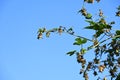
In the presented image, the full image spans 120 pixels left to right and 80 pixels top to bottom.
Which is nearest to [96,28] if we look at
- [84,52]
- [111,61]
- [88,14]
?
[84,52]

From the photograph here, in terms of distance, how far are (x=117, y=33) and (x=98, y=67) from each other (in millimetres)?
595

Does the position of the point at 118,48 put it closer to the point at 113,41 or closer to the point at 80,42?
the point at 113,41

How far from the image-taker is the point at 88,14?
5.40 m

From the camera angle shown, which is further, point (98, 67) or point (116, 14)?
point (116, 14)

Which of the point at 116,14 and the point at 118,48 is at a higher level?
the point at 116,14

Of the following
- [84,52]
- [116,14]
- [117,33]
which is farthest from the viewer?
[116,14]

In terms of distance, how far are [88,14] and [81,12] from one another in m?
0.15

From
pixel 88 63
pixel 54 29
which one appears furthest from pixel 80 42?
pixel 54 29

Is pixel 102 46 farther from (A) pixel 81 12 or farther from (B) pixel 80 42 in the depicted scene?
(A) pixel 81 12

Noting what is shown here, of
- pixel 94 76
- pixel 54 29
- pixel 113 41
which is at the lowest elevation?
pixel 94 76

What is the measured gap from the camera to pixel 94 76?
4.59 meters

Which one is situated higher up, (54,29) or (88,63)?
(54,29)

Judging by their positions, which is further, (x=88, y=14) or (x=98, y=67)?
(x=88, y=14)

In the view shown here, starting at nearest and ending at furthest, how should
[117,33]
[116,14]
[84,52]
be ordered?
[84,52] < [117,33] < [116,14]
